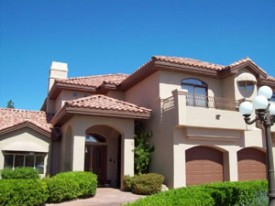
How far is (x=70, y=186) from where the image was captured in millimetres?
14203

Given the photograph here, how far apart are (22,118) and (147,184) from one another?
1196 cm

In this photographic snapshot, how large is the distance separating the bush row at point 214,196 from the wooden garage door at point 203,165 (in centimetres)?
612

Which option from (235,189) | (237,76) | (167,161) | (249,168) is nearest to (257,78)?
(237,76)

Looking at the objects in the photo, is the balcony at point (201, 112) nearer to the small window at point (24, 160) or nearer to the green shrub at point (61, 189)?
Result: the green shrub at point (61, 189)

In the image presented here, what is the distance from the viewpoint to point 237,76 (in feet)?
67.1

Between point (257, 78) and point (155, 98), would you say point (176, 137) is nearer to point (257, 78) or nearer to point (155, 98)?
point (155, 98)

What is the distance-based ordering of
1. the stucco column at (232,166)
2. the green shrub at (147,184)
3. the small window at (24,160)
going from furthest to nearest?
the small window at (24,160), the stucco column at (232,166), the green shrub at (147,184)

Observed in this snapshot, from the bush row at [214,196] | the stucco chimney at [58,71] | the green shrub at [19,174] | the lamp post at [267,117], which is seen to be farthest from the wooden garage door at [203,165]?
the stucco chimney at [58,71]

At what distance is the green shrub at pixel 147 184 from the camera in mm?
16188

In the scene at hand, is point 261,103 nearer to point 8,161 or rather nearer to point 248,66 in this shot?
point 248,66

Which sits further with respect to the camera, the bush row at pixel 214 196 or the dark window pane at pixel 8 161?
the dark window pane at pixel 8 161

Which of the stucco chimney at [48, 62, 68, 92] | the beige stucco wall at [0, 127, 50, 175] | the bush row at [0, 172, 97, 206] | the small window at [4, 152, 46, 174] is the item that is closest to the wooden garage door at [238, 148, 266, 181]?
the bush row at [0, 172, 97, 206]

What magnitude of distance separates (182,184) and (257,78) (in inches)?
381

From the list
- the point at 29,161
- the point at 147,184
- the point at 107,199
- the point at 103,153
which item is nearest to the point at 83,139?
the point at 107,199
